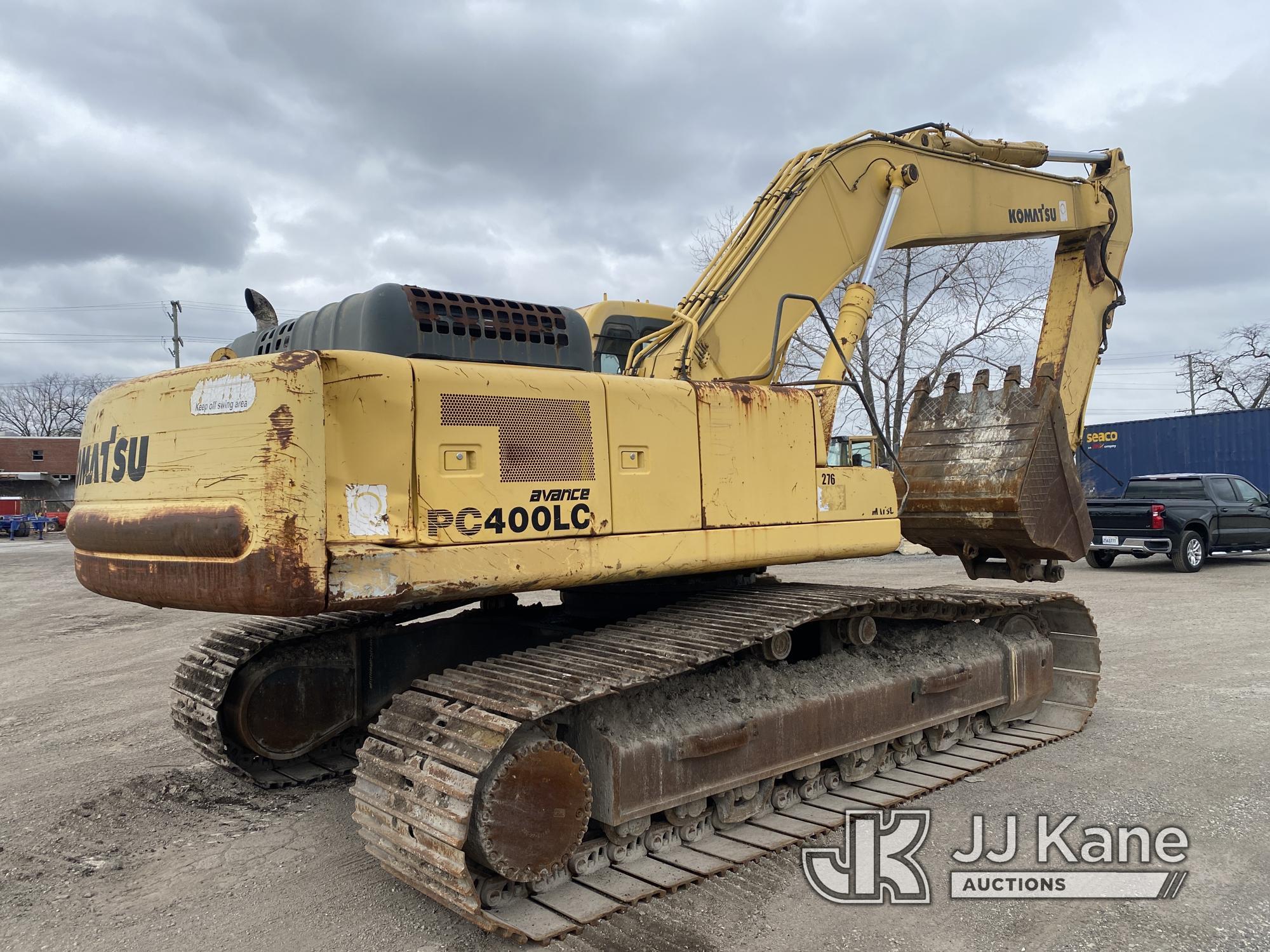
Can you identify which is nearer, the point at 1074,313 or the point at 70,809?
the point at 70,809

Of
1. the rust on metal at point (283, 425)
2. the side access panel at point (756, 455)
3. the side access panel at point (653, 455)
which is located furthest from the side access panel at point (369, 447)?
the side access panel at point (756, 455)

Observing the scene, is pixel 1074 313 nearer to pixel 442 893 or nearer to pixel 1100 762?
pixel 1100 762

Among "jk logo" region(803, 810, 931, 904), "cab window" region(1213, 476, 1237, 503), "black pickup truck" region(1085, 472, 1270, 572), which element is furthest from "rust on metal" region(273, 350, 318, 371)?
"cab window" region(1213, 476, 1237, 503)

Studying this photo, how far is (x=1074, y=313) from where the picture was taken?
7.27 metres

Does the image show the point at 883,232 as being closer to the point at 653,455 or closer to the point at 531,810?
the point at 653,455

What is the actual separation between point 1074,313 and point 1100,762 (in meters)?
3.59

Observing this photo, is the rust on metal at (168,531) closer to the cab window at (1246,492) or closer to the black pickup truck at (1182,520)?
the black pickup truck at (1182,520)

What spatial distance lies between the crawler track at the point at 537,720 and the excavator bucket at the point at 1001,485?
135 cm

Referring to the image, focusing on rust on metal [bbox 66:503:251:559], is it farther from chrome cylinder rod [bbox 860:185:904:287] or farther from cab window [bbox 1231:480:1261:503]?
cab window [bbox 1231:480:1261:503]

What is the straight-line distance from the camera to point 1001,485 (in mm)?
6074

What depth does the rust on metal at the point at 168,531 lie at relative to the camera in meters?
3.31

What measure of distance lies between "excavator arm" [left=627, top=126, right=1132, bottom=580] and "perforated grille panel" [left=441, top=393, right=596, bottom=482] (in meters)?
1.31

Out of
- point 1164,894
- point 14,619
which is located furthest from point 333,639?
point 14,619

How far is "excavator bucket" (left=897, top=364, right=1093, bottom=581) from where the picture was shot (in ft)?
20.0
